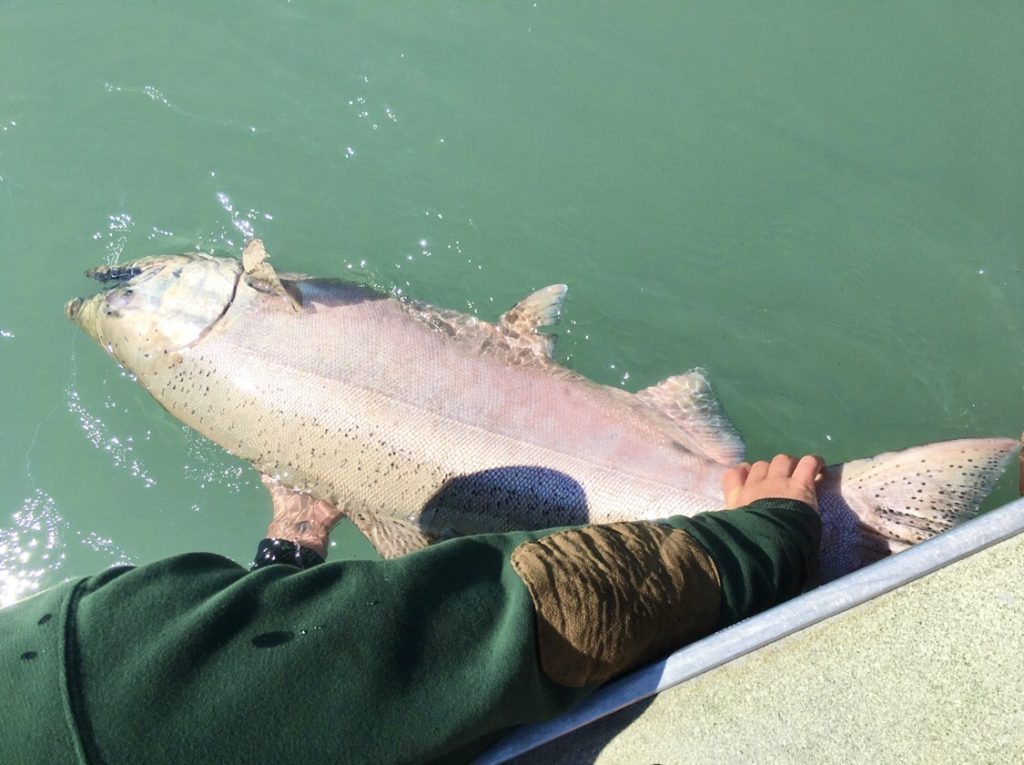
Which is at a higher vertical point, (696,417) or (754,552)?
(754,552)

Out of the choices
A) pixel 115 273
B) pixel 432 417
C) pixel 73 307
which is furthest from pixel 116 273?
pixel 432 417

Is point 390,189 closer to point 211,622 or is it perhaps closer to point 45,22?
point 45,22

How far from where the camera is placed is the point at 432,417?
3.46 metres

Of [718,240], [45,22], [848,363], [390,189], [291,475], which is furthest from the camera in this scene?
Result: [45,22]

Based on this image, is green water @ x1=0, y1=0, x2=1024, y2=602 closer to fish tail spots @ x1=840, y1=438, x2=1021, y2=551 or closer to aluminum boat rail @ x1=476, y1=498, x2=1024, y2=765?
fish tail spots @ x1=840, y1=438, x2=1021, y2=551

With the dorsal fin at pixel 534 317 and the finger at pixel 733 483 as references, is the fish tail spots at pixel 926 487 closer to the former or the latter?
the finger at pixel 733 483

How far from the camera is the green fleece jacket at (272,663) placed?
4.42ft

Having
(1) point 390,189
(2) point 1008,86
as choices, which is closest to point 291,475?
(1) point 390,189

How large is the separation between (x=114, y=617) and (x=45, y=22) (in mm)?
5453

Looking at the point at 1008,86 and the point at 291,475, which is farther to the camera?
the point at 1008,86

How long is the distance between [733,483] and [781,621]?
1.01 m

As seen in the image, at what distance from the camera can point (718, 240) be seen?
4.30 meters

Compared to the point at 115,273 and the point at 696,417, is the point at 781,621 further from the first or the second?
the point at 115,273

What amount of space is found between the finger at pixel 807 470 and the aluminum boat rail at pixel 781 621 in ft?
2.60
